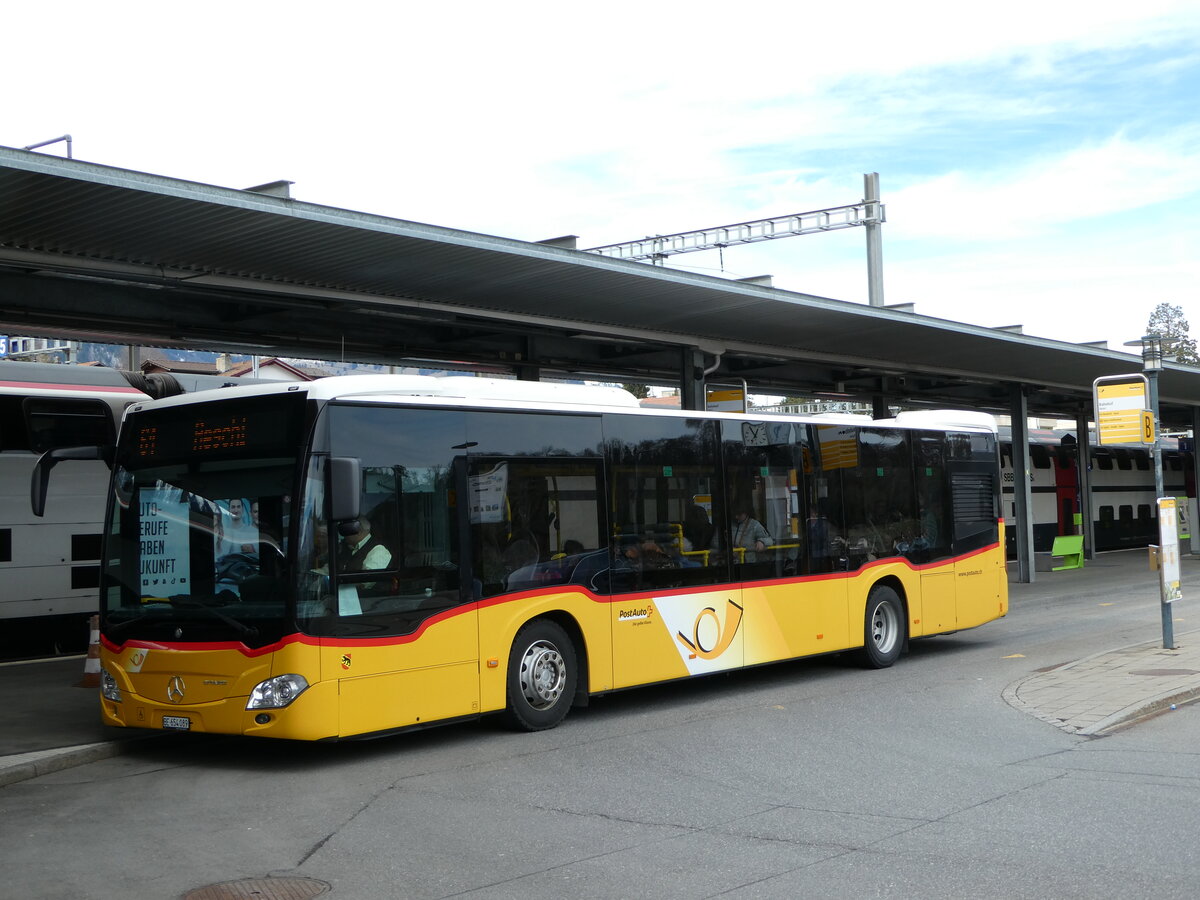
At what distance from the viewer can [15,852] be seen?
682 centimetres

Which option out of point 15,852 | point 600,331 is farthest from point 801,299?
point 15,852

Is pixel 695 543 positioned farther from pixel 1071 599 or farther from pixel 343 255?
pixel 1071 599

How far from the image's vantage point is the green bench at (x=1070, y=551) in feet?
106

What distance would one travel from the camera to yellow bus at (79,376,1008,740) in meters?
9.05

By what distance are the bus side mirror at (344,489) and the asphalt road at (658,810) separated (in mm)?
1839

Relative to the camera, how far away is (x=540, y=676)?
10.7 meters

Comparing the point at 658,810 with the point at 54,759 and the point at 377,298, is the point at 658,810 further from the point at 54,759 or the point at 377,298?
the point at 377,298

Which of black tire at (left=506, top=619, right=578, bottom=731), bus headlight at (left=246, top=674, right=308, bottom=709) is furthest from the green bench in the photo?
bus headlight at (left=246, top=674, right=308, bottom=709)

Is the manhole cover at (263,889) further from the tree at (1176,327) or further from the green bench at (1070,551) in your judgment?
the tree at (1176,327)

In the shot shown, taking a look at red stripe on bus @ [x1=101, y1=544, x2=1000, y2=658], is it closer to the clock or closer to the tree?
the clock

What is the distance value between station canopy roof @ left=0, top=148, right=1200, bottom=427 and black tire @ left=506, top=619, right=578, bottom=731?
4.54m

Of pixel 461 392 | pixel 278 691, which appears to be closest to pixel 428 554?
pixel 461 392

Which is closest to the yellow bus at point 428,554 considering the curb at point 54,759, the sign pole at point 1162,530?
the curb at point 54,759

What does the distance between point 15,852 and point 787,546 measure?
843cm
